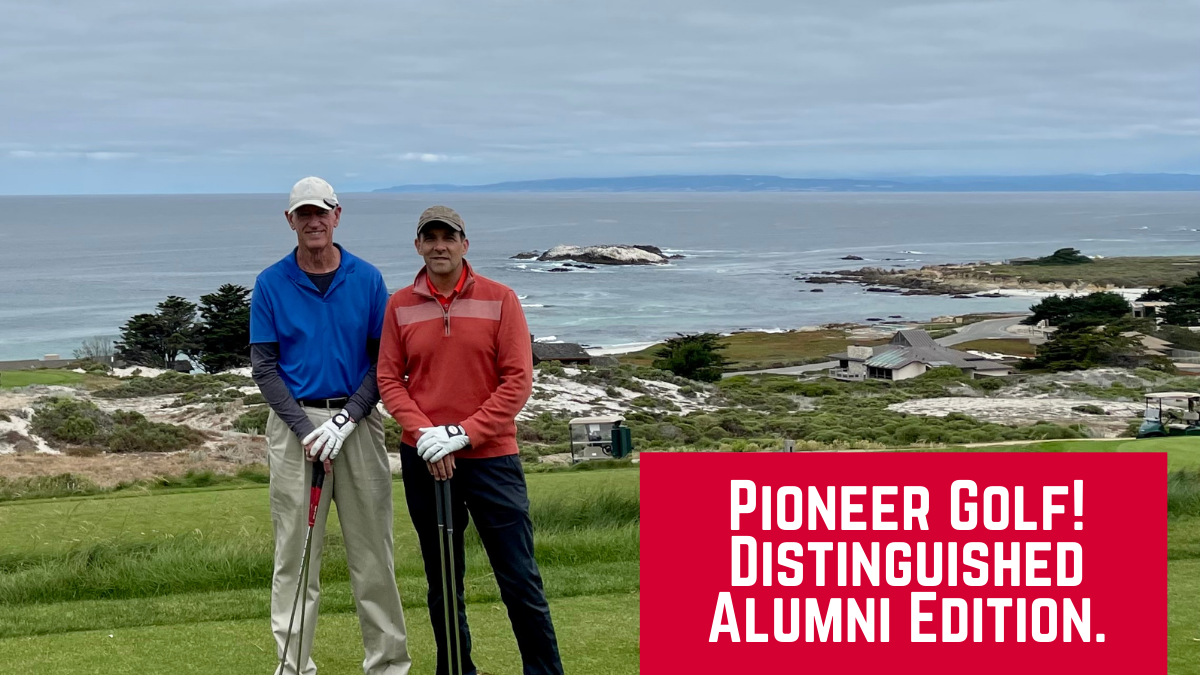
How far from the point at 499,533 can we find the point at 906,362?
4810 cm

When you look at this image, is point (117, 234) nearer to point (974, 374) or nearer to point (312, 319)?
point (974, 374)

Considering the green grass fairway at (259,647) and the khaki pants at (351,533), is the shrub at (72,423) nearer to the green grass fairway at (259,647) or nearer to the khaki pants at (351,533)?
the green grass fairway at (259,647)

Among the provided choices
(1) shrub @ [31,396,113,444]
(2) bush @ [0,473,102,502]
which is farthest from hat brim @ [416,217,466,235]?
(1) shrub @ [31,396,113,444]

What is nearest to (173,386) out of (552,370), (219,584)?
(552,370)

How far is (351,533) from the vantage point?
15.0ft

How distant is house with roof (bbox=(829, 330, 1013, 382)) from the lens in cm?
5031

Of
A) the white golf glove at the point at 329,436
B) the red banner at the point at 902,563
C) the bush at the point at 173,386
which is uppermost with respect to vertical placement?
the white golf glove at the point at 329,436

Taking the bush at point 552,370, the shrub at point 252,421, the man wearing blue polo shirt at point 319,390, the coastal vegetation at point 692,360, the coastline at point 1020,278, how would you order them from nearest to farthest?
the man wearing blue polo shirt at point 319,390 < the shrub at point 252,421 < the bush at point 552,370 < the coastal vegetation at point 692,360 < the coastline at point 1020,278

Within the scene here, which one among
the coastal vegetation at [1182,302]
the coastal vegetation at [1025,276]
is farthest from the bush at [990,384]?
the coastal vegetation at [1025,276]

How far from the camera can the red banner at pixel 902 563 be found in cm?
472

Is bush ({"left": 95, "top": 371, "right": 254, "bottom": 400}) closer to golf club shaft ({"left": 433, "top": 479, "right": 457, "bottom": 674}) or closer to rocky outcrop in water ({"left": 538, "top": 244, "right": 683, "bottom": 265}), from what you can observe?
golf club shaft ({"left": 433, "top": 479, "right": 457, "bottom": 674})

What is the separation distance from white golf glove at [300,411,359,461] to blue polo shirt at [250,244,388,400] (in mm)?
167

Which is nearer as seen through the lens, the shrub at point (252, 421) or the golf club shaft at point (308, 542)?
the golf club shaft at point (308, 542)

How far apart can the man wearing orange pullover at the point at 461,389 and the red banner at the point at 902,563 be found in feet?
2.47
